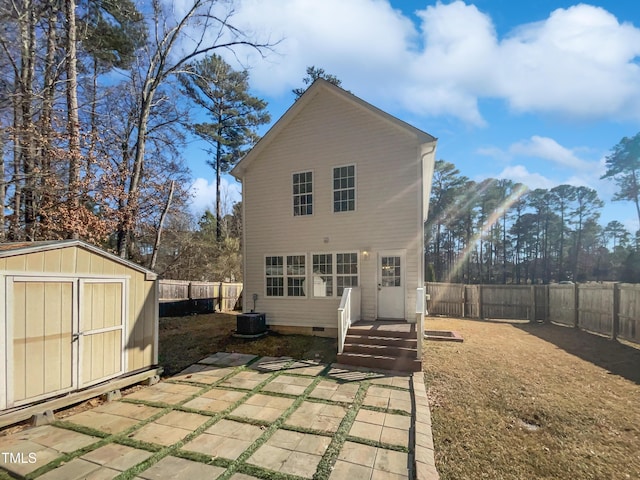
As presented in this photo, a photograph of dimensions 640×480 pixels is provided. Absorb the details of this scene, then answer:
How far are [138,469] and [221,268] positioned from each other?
15725mm

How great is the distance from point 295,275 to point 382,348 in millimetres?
3872

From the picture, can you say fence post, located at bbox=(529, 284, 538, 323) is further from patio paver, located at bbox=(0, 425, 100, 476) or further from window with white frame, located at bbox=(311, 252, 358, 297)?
patio paver, located at bbox=(0, 425, 100, 476)

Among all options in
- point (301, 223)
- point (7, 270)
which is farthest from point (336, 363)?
point (7, 270)

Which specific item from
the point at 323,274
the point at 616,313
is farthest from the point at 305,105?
the point at 616,313

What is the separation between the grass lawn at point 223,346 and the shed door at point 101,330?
5.17 ft

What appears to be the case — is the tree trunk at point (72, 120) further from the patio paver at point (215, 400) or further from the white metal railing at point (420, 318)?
the white metal railing at point (420, 318)

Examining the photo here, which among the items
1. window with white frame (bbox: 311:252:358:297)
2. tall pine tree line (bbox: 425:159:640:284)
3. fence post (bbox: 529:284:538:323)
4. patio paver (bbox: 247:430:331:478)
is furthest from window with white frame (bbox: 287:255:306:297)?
tall pine tree line (bbox: 425:159:640:284)

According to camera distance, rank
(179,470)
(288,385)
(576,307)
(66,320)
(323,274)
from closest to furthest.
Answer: (179,470), (66,320), (288,385), (323,274), (576,307)

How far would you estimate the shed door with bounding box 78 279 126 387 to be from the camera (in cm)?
509

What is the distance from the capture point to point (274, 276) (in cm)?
1030

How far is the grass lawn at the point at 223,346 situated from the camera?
7.78 m

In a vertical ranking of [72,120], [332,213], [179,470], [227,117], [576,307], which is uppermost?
[227,117]

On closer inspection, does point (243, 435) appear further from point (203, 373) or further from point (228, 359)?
point (228, 359)

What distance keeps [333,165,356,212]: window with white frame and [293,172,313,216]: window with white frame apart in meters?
0.82
